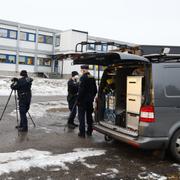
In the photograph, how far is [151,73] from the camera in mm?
6484

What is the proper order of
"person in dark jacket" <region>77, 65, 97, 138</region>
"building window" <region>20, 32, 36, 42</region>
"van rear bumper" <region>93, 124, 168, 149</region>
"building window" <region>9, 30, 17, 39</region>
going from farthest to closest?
"building window" <region>20, 32, 36, 42</region>
"building window" <region>9, 30, 17, 39</region>
"person in dark jacket" <region>77, 65, 97, 138</region>
"van rear bumper" <region>93, 124, 168, 149</region>

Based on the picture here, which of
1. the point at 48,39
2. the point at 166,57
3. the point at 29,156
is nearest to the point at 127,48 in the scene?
the point at 166,57

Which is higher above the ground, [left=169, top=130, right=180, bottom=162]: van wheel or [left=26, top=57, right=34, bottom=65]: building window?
[left=26, top=57, right=34, bottom=65]: building window

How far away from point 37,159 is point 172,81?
3232 millimetres

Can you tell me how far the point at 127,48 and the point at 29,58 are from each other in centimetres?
3883

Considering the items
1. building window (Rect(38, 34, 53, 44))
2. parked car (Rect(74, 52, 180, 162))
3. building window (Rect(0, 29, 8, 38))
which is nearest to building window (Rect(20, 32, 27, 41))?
building window (Rect(38, 34, 53, 44))

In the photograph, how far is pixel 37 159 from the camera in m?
6.48

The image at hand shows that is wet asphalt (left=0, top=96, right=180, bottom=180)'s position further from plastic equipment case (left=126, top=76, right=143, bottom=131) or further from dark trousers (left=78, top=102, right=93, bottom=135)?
plastic equipment case (left=126, top=76, right=143, bottom=131)

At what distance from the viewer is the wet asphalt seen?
223 inches

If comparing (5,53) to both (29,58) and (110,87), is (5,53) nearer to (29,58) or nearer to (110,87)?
(29,58)

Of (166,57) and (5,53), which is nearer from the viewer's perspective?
(166,57)

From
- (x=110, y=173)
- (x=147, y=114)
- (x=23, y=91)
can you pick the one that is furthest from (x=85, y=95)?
(x=110, y=173)

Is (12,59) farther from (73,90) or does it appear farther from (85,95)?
(85,95)

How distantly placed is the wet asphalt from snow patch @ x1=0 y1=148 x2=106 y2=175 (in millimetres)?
183
